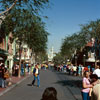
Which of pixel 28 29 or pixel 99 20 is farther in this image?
pixel 99 20

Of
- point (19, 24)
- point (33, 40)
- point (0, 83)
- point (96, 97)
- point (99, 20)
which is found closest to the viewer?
point (96, 97)

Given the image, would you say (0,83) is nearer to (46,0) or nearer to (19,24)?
(46,0)

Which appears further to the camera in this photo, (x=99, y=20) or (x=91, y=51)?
(x=91, y=51)

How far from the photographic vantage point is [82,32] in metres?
35.2

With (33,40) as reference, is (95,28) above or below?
above

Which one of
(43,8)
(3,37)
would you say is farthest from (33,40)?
(43,8)

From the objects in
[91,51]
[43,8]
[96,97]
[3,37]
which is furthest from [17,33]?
[91,51]

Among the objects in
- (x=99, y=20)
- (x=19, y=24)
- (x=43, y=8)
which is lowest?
(x=43, y=8)

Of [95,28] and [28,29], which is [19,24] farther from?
[95,28]

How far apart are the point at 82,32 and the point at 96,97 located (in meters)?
31.1

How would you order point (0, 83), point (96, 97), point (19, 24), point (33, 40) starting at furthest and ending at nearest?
point (33, 40) < point (19, 24) < point (0, 83) < point (96, 97)

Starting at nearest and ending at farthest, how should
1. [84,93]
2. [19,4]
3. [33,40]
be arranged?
1. [84,93]
2. [19,4]
3. [33,40]

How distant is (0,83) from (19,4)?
6.46 meters

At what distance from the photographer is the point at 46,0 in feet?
37.7
